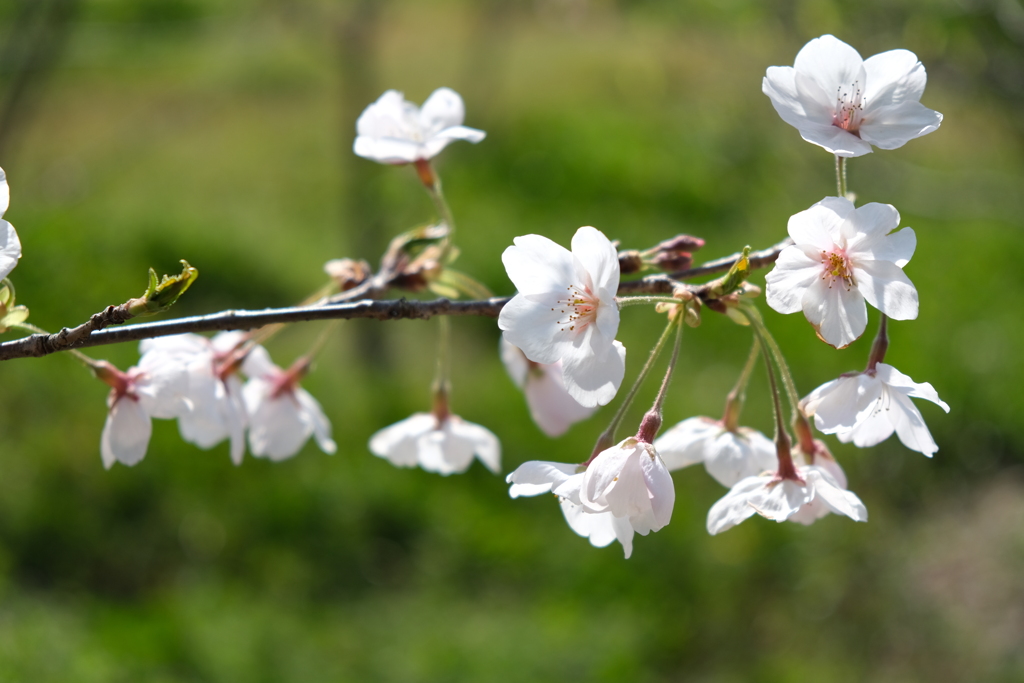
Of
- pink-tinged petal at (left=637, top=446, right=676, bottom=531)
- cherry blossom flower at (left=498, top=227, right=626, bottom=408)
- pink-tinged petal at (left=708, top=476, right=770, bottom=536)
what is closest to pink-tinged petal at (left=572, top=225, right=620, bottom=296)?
cherry blossom flower at (left=498, top=227, right=626, bottom=408)

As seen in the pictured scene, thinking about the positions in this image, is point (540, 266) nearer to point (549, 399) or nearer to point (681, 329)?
point (681, 329)

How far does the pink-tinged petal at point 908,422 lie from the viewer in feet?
2.75

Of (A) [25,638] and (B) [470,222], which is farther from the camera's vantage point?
(B) [470,222]

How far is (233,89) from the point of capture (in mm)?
6539

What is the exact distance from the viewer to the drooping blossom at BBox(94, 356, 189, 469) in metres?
0.97

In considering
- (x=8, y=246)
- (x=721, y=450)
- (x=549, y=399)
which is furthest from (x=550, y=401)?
(x=8, y=246)

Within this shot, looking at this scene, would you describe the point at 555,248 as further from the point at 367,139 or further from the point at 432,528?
the point at 432,528

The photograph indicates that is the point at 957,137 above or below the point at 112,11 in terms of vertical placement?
below

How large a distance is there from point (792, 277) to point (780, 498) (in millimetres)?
216

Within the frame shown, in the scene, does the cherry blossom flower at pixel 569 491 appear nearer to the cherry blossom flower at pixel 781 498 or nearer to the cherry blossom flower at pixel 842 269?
the cherry blossom flower at pixel 781 498

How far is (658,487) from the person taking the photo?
796 mm

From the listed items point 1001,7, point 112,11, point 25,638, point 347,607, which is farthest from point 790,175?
point 112,11

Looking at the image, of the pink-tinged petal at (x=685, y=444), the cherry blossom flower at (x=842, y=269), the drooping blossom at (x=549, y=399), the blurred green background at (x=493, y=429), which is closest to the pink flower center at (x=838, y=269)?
the cherry blossom flower at (x=842, y=269)

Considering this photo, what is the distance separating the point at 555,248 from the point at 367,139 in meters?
0.39
